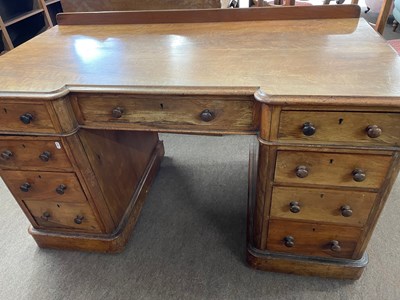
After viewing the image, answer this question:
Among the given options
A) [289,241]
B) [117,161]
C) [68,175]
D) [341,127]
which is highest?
[341,127]

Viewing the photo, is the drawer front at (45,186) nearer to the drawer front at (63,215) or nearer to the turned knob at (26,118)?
the drawer front at (63,215)

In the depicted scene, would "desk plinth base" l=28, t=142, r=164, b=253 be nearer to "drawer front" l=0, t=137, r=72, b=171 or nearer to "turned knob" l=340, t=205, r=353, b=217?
"drawer front" l=0, t=137, r=72, b=171

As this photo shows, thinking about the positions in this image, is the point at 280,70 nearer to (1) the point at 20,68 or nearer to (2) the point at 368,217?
(2) the point at 368,217

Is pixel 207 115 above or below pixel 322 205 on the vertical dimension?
above

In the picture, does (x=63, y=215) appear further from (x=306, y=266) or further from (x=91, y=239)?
(x=306, y=266)

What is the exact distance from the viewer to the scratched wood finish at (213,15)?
1.23 m

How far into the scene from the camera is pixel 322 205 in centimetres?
101

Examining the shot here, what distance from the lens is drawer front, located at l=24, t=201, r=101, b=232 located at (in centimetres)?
125

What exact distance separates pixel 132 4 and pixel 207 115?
3.13ft

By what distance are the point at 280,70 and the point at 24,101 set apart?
2.63ft

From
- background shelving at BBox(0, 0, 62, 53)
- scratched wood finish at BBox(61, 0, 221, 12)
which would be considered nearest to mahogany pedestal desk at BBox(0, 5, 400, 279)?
scratched wood finish at BBox(61, 0, 221, 12)

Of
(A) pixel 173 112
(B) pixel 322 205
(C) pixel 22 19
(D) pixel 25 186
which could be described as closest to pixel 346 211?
(B) pixel 322 205

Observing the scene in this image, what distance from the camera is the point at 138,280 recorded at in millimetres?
1263

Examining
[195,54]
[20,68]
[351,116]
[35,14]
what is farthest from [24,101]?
[35,14]
